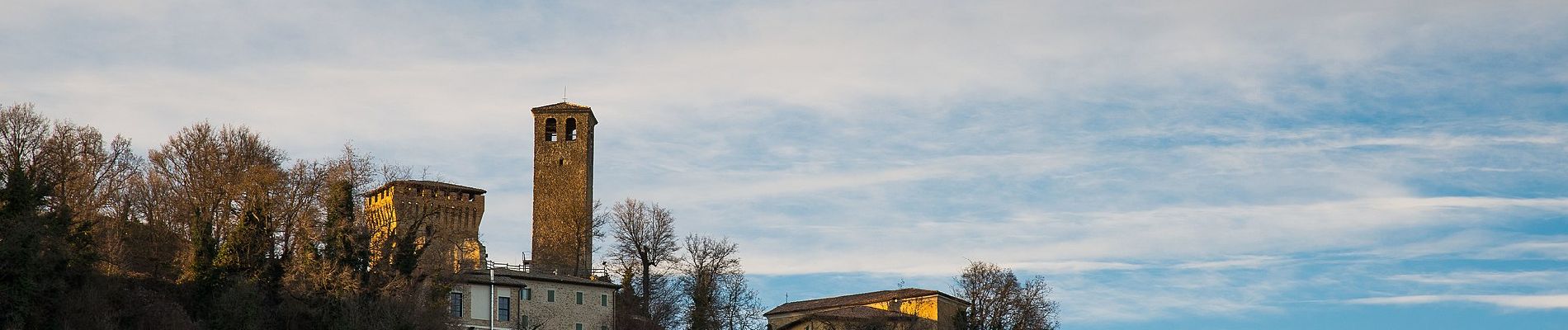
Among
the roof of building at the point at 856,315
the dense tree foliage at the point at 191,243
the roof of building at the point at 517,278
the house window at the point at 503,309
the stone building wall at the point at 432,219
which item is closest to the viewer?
the dense tree foliage at the point at 191,243

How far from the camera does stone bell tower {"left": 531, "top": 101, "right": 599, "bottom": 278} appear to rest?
8619cm

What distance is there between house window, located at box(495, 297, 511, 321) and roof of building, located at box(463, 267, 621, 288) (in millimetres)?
673

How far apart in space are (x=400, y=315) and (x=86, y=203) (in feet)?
43.6

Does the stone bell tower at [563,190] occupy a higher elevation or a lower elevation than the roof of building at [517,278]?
higher

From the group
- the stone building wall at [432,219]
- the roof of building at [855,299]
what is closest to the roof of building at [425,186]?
the stone building wall at [432,219]

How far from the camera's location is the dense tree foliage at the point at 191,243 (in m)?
52.1

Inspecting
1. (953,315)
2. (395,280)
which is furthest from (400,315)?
(953,315)

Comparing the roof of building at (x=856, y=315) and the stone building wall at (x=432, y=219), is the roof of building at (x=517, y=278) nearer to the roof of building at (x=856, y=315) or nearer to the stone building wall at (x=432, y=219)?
the stone building wall at (x=432, y=219)

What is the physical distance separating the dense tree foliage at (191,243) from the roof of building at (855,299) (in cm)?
2444

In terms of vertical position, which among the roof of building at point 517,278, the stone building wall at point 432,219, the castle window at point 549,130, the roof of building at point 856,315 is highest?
the castle window at point 549,130

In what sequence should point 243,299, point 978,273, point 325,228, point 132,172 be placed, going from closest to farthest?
point 243,299 → point 325,228 → point 132,172 → point 978,273

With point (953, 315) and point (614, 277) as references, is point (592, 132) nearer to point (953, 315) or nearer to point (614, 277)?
point (614, 277)

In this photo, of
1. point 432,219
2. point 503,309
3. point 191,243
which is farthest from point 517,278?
point 191,243

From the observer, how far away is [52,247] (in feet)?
171
